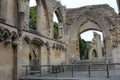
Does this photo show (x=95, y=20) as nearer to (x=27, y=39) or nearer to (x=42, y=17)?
(x=42, y=17)

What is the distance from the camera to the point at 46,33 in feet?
48.4

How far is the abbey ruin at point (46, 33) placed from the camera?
10.1 metres

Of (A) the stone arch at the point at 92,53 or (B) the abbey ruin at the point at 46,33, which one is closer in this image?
(B) the abbey ruin at the point at 46,33

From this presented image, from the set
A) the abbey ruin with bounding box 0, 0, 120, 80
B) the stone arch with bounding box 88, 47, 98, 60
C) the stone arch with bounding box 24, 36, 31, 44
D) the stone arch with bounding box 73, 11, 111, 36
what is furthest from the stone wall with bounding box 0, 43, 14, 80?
the stone arch with bounding box 88, 47, 98, 60

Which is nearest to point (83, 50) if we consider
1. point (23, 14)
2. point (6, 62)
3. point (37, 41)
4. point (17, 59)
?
point (37, 41)

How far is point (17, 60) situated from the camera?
10430mm

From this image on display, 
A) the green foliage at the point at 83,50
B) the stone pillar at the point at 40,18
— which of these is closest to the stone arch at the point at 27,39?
the stone pillar at the point at 40,18

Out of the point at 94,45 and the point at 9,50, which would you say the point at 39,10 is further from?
the point at 94,45

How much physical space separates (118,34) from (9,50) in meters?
11.3

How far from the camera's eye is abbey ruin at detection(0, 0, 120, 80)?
10.1 metres

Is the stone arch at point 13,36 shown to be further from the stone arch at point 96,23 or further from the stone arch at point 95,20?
the stone arch at point 95,20

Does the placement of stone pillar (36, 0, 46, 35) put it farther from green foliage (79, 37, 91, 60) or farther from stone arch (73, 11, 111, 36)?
green foliage (79, 37, 91, 60)

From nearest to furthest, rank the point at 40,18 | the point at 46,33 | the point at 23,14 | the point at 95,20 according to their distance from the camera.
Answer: the point at 23,14, the point at 40,18, the point at 46,33, the point at 95,20

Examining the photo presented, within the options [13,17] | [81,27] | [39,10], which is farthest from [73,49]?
[13,17]
